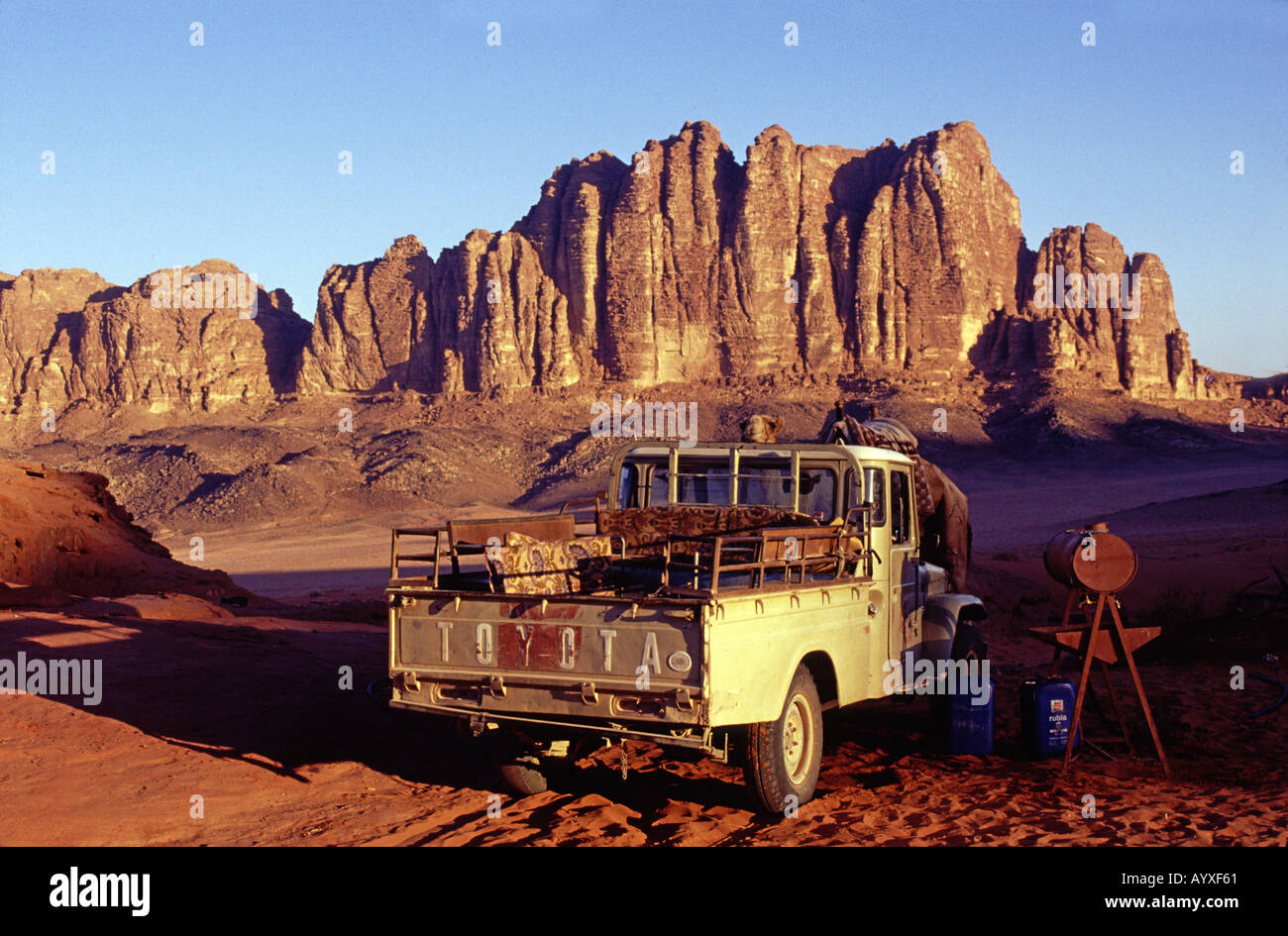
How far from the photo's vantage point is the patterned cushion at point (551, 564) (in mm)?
8172

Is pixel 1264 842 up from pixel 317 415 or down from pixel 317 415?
down

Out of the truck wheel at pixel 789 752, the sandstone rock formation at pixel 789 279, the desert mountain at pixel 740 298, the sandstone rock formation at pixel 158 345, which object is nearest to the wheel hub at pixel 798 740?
the truck wheel at pixel 789 752

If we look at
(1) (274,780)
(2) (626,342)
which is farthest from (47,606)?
(2) (626,342)

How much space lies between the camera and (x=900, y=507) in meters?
9.57

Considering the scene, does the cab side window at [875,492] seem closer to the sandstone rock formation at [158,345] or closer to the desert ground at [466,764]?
the desert ground at [466,764]

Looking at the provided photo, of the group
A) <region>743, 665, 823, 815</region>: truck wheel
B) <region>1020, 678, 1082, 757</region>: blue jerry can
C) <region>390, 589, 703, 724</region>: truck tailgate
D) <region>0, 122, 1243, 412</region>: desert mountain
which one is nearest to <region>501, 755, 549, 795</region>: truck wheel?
<region>390, 589, 703, 724</region>: truck tailgate

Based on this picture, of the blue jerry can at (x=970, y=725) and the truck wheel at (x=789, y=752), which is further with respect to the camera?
the blue jerry can at (x=970, y=725)

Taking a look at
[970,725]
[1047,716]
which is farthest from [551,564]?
[1047,716]

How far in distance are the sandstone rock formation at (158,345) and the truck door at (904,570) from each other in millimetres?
123599

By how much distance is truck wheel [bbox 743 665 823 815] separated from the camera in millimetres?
7094

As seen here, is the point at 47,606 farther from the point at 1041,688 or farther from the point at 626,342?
the point at 626,342

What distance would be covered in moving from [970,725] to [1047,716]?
0.64 m

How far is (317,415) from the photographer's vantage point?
4579 inches
